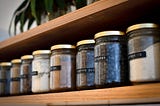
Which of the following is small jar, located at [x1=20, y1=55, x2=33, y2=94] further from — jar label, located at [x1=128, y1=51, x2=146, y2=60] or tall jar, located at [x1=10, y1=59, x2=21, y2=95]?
jar label, located at [x1=128, y1=51, x2=146, y2=60]

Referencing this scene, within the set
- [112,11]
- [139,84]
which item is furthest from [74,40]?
[139,84]

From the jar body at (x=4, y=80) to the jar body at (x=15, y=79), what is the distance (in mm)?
70

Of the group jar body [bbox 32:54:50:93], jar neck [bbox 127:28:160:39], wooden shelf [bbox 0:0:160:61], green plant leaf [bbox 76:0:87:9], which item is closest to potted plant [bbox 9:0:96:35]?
green plant leaf [bbox 76:0:87:9]

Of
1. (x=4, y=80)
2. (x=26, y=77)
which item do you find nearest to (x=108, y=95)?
(x=26, y=77)

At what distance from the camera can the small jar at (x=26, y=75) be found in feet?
3.06

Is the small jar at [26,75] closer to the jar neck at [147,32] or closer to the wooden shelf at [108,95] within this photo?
the wooden shelf at [108,95]

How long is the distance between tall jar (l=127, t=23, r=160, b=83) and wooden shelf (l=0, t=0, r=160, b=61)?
0.25 feet

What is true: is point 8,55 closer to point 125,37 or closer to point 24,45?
point 24,45

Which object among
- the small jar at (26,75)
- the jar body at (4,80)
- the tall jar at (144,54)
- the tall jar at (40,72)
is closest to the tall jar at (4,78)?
the jar body at (4,80)

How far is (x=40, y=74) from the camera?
2.78 feet

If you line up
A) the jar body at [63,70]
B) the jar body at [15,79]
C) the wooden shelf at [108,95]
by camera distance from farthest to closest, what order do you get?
the jar body at [15,79] → the jar body at [63,70] → the wooden shelf at [108,95]

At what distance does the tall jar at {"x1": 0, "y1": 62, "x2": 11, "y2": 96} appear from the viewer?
3.53ft

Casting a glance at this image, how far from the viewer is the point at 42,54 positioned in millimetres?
869

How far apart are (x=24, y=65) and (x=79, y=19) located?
1.10ft
